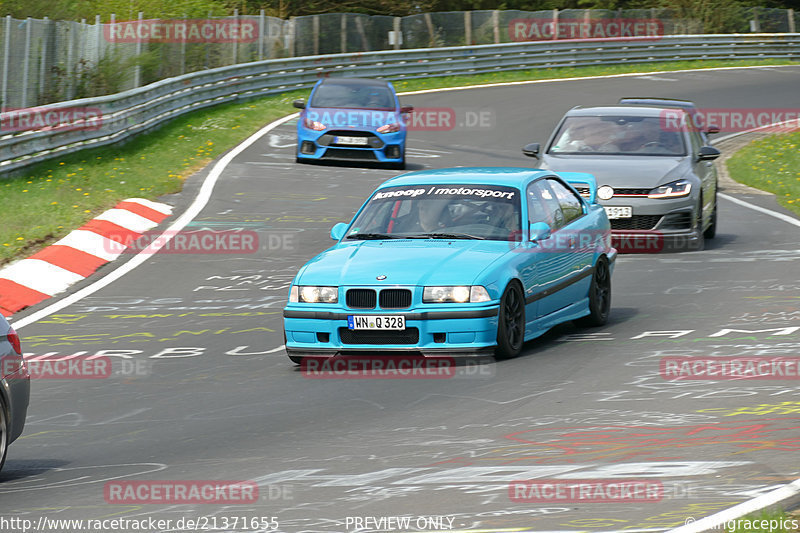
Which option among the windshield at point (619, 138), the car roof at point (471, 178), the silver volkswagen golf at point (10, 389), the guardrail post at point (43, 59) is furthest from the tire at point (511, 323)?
the guardrail post at point (43, 59)

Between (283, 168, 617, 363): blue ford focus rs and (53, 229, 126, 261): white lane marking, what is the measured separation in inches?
208

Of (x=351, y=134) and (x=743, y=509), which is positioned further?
(x=351, y=134)

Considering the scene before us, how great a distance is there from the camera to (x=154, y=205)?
62.7ft

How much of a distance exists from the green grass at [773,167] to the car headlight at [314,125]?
7.80m

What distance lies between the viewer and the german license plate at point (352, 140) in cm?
2491

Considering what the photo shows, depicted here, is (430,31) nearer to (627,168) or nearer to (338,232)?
(627,168)

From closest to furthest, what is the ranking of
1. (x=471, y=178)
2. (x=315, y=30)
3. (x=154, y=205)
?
(x=471, y=178) → (x=154, y=205) → (x=315, y=30)

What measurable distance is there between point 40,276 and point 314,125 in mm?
11082

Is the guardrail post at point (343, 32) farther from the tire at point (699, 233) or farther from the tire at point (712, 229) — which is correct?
the tire at point (699, 233)

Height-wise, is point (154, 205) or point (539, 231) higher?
point (539, 231)

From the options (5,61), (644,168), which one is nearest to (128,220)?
(644,168)

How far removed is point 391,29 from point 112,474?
40.7 meters

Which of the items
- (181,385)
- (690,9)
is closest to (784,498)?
(181,385)

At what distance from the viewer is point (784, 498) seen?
611 cm
